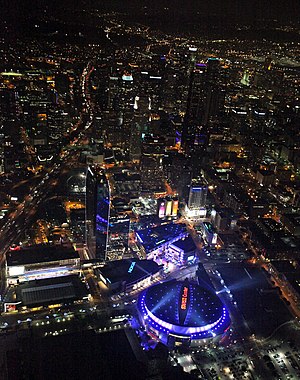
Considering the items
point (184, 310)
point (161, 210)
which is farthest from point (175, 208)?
point (184, 310)

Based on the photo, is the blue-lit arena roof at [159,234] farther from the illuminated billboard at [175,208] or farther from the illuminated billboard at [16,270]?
the illuminated billboard at [16,270]

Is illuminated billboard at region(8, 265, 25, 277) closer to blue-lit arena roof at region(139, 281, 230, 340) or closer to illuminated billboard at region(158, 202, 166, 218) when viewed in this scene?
blue-lit arena roof at region(139, 281, 230, 340)

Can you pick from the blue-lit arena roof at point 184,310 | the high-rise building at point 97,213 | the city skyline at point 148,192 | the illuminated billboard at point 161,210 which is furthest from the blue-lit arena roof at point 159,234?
the blue-lit arena roof at point 184,310

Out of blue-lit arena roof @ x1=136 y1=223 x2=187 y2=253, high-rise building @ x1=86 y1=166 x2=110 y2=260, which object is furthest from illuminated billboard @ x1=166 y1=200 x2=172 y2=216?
high-rise building @ x1=86 y1=166 x2=110 y2=260

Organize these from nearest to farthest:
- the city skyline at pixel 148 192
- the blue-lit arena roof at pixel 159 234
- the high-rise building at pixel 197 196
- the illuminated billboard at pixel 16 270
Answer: the city skyline at pixel 148 192
the illuminated billboard at pixel 16 270
the blue-lit arena roof at pixel 159 234
the high-rise building at pixel 197 196

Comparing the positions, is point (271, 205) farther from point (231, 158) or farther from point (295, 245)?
point (231, 158)
